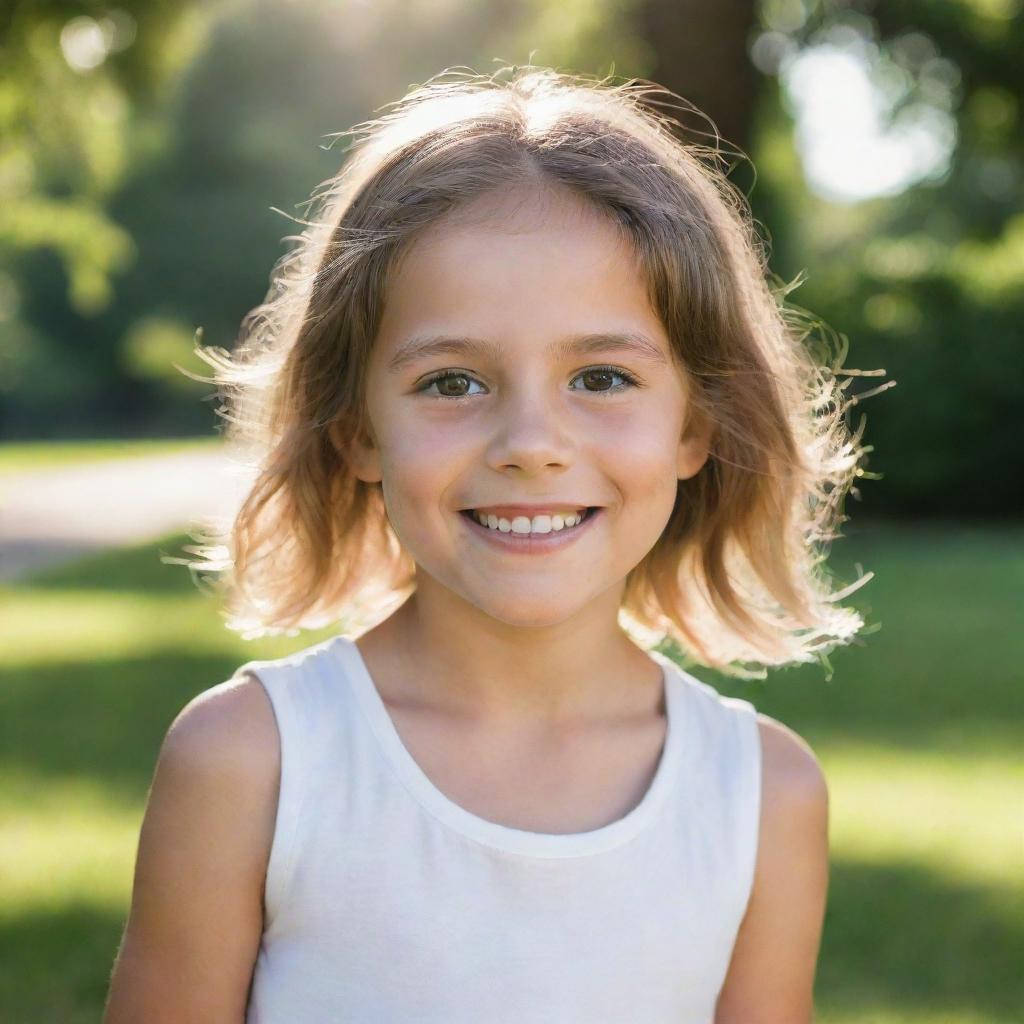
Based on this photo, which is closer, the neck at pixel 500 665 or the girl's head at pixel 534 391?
the girl's head at pixel 534 391

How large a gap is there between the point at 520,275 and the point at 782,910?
39.1 inches

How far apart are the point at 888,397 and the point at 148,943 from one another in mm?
12847

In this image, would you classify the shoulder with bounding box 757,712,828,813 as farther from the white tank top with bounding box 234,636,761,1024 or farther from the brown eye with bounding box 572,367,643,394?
the brown eye with bounding box 572,367,643,394

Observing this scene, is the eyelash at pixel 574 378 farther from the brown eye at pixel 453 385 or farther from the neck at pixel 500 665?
the neck at pixel 500 665

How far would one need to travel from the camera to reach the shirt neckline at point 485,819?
218 cm

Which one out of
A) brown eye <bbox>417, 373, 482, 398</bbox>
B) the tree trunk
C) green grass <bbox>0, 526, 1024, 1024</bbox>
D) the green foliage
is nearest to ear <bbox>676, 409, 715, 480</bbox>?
brown eye <bbox>417, 373, 482, 398</bbox>

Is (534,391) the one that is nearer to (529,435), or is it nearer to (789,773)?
(529,435)

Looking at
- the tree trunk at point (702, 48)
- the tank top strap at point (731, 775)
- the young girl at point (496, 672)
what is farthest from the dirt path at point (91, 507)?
the tank top strap at point (731, 775)

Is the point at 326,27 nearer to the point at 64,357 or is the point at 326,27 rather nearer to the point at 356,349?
the point at 64,357

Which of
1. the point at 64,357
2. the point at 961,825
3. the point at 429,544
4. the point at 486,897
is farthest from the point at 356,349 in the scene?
the point at 64,357

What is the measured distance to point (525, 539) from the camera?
Answer: 7.38 feet

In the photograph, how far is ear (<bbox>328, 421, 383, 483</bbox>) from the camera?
97.9 inches

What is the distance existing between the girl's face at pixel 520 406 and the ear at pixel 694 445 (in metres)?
0.24

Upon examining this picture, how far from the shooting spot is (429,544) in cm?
225
